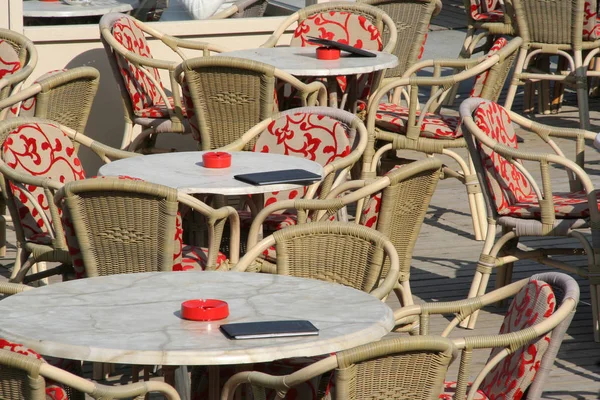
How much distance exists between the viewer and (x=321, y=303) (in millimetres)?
2977

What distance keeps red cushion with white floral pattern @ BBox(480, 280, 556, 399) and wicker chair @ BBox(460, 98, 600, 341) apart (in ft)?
4.96

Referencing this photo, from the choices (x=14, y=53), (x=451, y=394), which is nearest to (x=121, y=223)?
(x=451, y=394)

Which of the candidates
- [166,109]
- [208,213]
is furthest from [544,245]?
[208,213]

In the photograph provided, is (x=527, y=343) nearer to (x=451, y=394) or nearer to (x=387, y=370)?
(x=451, y=394)

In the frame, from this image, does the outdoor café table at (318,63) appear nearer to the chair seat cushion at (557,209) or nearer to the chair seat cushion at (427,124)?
the chair seat cushion at (427,124)

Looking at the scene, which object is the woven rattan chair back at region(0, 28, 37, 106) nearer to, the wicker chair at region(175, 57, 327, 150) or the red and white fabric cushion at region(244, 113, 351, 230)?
the wicker chair at region(175, 57, 327, 150)

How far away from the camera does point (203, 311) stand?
2.78 meters

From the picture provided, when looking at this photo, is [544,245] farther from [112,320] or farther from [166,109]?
[112,320]

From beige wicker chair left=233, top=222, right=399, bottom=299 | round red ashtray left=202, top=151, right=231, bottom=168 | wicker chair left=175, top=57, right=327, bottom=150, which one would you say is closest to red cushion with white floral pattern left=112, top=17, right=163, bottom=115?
wicker chair left=175, top=57, right=327, bottom=150

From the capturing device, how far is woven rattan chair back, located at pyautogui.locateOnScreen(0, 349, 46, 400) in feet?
8.09

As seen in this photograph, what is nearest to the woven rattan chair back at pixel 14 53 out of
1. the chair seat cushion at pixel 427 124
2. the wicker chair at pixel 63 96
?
the wicker chair at pixel 63 96

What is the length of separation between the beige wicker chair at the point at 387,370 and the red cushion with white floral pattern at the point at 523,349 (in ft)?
1.27

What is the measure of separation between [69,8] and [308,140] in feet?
8.35

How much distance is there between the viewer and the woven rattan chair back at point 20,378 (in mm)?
2465
